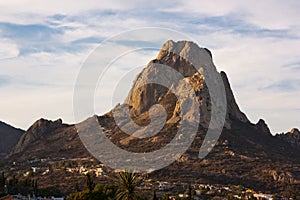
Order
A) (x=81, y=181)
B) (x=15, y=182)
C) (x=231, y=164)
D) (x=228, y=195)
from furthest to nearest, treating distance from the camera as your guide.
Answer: (x=231, y=164) < (x=81, y=181) < (x=228, y=195) < (x=15, y=182)

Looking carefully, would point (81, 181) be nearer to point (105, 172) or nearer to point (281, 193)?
point (105, 172)

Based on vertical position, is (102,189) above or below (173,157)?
below

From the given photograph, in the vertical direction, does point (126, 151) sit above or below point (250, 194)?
above

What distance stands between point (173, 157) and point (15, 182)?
65393 millimetres

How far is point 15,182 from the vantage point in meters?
132

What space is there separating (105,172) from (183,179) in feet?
72.7

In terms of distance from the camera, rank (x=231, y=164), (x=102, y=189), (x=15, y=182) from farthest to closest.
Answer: (x=231, y=164), (x=15, y=182), (x=102, y=189)

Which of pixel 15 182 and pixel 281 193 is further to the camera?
pixel 281 193

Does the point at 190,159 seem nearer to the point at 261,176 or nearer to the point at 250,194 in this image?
the point at 261,176

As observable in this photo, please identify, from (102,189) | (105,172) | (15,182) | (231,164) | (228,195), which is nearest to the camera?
(102,189)

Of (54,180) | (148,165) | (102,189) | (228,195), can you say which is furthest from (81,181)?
(102,189)

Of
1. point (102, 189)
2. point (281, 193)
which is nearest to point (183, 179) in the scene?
point (281, 193)

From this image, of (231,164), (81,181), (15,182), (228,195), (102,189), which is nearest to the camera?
(102,189)

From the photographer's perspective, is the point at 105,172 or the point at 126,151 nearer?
the point at 105,172
